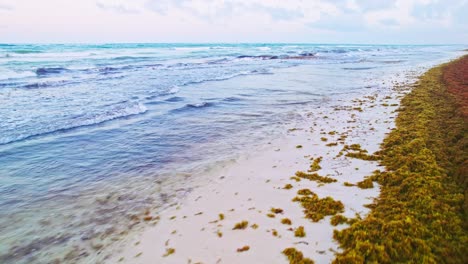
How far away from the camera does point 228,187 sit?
6.05 m

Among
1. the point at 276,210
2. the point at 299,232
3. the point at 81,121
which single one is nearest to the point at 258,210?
the point at 276,210

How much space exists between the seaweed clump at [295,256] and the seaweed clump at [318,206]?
2.80 feet

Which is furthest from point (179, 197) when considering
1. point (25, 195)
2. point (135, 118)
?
point (135, 118)

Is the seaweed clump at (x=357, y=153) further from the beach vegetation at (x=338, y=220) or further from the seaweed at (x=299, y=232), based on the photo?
the seaweed at (x=299, y=232)

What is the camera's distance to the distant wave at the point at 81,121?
9.52m

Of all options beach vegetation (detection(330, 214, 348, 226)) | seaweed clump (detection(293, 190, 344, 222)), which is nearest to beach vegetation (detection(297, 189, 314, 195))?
seaweed clump (detection(293, 190, 344, 222))

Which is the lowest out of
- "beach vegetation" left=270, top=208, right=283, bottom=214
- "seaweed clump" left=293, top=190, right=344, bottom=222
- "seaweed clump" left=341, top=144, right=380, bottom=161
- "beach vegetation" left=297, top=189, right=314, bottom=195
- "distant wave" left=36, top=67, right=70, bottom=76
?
"beach vegetation" left=270, top=208, right=283, bottom=214

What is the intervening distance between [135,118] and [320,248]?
32.7 ft

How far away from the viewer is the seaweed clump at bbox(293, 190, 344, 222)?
4.73 meters

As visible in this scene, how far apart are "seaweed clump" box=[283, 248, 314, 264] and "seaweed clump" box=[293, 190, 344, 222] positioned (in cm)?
85

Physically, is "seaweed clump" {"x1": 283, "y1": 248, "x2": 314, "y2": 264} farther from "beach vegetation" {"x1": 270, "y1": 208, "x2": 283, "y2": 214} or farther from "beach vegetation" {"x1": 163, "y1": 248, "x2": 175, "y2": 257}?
"beach vegetation" {"x1": 163, "y1": 248, "x2": 175, "y2": 257}

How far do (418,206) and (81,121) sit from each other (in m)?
11.5

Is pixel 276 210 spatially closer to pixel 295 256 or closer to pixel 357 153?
pixel 295 256

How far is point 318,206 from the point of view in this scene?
496 cm
